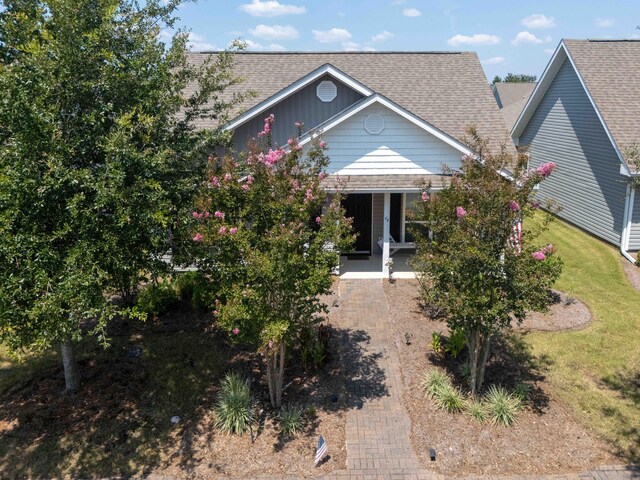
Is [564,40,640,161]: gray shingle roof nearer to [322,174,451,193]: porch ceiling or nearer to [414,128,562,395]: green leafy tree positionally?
[322,174,451,193]: porch ceiling

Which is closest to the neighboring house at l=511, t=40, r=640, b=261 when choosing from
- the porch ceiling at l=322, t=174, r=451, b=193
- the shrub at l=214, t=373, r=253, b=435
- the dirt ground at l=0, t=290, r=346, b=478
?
the porch ceiling at l=322, t=174, r=451, b=193

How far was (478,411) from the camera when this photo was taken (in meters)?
9.27

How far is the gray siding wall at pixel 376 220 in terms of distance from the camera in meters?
17.7

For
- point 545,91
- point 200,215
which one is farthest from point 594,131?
point 200,215

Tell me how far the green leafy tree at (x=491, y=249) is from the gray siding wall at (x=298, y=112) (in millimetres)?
9028

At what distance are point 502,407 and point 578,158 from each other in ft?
51.8

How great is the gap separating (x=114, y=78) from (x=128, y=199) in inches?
79.7

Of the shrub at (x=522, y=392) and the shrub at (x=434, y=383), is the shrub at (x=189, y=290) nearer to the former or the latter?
the shrub at (x=434, y=383)

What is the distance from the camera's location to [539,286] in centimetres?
857

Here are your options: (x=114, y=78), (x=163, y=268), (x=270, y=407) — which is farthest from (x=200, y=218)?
(x=270, y=407)

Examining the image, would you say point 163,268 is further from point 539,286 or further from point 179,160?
point 539,286

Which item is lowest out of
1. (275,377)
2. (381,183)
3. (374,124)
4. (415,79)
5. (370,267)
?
(275,377)

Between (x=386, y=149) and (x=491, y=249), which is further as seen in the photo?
(x=386, y=149)

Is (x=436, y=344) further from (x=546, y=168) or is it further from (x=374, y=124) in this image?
(x=374, y=124)
